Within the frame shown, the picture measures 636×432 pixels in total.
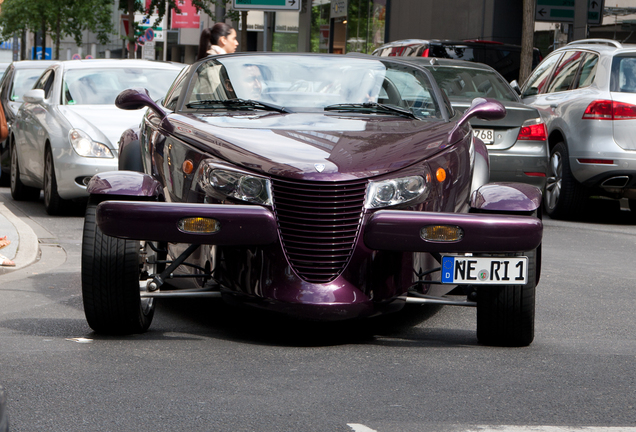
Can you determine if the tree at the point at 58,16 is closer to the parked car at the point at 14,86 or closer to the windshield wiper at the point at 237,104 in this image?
the parked car at the point at 14,86

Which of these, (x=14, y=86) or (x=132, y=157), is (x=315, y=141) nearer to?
(x=132, y=157)

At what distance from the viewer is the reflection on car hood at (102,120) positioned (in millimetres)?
10508

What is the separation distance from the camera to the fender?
518cm

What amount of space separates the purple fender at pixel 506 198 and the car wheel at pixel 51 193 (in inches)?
251

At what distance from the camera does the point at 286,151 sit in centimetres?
502

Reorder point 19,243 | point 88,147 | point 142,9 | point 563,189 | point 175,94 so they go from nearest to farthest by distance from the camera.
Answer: point 175,94
point 19,243
point 88,147
point 563,189
point 142,9

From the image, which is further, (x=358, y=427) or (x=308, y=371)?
(x=308, y=371)

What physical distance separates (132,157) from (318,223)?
8.39 ft

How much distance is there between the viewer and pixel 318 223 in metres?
4.86

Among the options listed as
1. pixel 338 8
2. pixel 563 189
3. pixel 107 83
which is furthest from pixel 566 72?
pixel 338 8

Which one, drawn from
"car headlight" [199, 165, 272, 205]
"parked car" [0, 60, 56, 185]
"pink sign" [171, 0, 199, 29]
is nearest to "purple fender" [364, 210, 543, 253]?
"car headlight" [199, 165, 272, 205]

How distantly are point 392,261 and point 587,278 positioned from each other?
3.18 metres

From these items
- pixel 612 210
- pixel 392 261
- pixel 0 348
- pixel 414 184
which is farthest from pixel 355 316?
pixel 612 210

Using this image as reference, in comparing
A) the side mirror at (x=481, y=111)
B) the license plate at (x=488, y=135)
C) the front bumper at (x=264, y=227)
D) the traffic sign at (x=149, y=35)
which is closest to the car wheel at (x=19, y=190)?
the license plate at (x=488, y=135)
